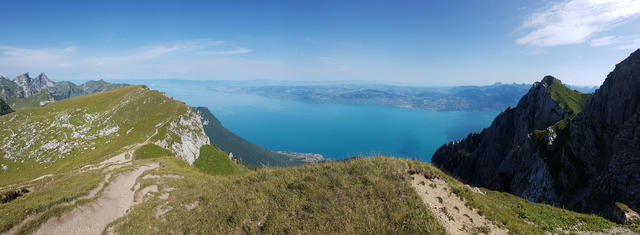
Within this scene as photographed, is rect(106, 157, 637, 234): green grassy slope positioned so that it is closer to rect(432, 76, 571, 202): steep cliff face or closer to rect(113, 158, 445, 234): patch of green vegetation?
rect(113, 158, 445, 234): patch of green vegetation

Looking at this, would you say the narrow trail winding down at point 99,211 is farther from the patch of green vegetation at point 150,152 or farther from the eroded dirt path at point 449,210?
the patch of green vegetation at point 150,152

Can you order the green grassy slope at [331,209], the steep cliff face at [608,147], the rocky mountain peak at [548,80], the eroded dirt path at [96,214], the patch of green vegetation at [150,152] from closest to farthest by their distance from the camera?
the green grassy slope at [331,209]
the eroded dirt path at [96,214]
the steep cliff face at [608,147]
the patch of green vegetation at [150,152]
the rocky mountain peak at [548,80]

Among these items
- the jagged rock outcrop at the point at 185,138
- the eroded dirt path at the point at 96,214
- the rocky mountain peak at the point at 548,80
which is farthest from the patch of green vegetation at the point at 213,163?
the rocky mountain peak at the point at 548,80

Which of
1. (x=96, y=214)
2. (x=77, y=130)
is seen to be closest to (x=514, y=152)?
(x=96, y=214)

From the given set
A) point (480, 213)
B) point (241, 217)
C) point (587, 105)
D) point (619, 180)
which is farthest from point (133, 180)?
point (587, 105)

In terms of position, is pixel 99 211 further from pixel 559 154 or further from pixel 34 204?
pixel 559 154

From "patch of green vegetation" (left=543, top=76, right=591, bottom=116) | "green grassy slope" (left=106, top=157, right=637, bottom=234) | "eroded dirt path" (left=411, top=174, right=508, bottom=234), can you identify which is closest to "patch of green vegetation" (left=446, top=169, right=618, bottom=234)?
"green grassy slope" (left=106, top=157, right=637, bottom=234)

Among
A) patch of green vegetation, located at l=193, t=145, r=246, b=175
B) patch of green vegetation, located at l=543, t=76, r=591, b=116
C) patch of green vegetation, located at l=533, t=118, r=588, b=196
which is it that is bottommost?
patch of green vegetation, located at l=193, t=145, r=246, b=175
